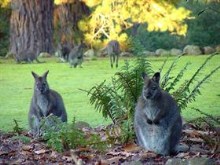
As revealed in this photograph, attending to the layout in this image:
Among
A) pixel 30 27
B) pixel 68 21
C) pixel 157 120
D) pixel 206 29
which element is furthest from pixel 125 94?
pixel 206 29

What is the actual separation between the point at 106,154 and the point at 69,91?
479cm

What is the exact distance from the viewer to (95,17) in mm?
16359

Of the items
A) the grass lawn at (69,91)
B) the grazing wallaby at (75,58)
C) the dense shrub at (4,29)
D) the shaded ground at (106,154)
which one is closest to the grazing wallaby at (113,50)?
the grass lawn at (69,91)

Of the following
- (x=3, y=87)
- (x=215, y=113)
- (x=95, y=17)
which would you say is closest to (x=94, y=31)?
(x=95, y=17)

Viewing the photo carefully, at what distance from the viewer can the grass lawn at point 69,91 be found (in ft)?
23.5

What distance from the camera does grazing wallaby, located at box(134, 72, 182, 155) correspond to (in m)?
4.40

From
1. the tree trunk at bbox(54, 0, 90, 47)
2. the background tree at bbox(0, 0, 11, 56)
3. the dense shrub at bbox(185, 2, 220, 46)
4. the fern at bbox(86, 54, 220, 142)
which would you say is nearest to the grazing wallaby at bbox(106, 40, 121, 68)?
the tree trunk at bbox(54, 0, 90, 47)

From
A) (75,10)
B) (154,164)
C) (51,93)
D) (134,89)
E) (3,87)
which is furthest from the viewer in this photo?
(75,10)

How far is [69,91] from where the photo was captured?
9.14m

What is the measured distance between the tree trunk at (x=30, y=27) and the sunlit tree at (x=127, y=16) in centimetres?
121

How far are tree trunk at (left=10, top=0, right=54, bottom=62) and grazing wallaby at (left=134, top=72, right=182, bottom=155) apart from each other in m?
10.2

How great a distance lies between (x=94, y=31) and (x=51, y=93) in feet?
34.7

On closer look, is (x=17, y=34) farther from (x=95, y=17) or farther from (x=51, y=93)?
(x=51, y=93)

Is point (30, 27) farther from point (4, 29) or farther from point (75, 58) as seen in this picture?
point (4, 29)
